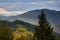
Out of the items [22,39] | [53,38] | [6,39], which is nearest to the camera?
[6,39]

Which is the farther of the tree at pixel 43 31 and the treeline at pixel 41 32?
the tree at pixel 43 31

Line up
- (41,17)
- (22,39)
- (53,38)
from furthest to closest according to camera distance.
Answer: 1. (22,39)
2. (41,17)
3. (53,38)

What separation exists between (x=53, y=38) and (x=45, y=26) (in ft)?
8.97

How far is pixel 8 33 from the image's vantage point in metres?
39.7

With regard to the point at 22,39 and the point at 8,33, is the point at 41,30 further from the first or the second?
the point at 22,39

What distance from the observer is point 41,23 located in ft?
137

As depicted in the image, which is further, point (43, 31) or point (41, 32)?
point (41, 32)

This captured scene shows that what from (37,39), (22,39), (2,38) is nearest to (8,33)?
(2,38)

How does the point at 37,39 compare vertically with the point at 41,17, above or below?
below

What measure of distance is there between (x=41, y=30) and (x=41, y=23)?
1400 millimetres

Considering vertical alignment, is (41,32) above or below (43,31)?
below

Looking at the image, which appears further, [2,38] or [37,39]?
[37,39]

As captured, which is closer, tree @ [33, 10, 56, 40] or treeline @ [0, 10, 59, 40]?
treeline @ [0, 10, 59, 40]

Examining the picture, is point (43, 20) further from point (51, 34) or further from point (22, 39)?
point (22, 39)
